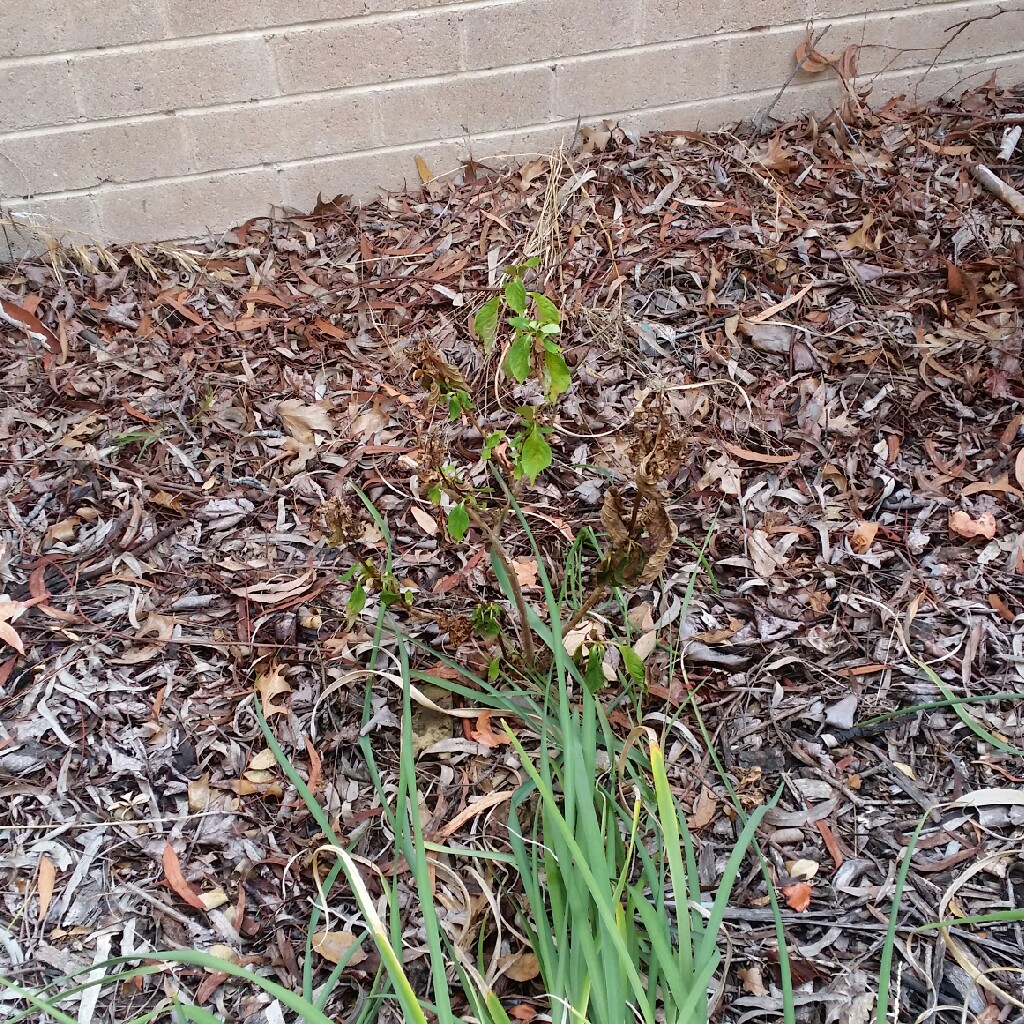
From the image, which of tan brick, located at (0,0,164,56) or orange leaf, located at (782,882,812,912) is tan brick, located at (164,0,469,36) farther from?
orange leaf, located at (782,882,812,912)

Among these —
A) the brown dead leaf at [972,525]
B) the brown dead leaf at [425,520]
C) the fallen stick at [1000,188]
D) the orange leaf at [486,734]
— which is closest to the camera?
the orange leaf at [486,734]

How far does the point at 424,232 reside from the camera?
2883 millimetres

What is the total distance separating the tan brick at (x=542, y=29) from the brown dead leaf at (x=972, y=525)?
1.82m

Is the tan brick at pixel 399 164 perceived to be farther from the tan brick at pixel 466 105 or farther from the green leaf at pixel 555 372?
the green leaf at pixel 555 372

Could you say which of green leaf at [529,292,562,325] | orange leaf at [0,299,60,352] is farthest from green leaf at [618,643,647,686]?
orange leaf at [0,299,60,352]

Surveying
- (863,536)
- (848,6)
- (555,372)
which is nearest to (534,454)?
(555,372)

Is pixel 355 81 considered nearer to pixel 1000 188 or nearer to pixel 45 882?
pixel 1000 188

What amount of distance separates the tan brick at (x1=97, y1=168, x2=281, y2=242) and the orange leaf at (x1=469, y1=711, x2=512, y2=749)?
6.52 ft

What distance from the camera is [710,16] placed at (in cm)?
283

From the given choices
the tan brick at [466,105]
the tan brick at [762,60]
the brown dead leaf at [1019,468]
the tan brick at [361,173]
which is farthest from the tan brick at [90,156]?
the brown dead leaf at [1019,468]

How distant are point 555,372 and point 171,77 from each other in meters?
1.98

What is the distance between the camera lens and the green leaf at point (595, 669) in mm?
1549

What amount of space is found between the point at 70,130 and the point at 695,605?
2331 mm

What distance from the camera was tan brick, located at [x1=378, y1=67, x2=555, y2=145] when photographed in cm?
282
